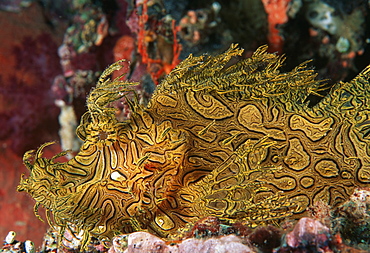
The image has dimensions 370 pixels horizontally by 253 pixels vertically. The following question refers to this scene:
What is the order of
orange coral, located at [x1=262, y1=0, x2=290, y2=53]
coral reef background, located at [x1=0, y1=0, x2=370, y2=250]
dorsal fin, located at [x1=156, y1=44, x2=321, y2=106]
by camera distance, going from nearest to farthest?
dorsal fin, located at [x1=156, y1=44, x2=321, y2=106] → coral reef background, located at [x1=0, y1=0, x2=370, y2=250] → orange coral, located at [x1=262, y1=0, x2=290, y2=53]

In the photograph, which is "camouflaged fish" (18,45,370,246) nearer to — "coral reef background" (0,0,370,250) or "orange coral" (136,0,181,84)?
"coral reef background" (0,0,370,250)

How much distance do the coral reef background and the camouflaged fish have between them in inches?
86.2

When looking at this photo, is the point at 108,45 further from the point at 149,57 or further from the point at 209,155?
the point at 209,155

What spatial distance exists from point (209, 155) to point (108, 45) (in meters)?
6.10

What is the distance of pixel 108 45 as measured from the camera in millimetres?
8219

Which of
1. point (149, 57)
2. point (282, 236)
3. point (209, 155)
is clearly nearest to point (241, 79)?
point (209, 155)

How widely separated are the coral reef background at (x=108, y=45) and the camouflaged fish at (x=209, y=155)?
2189 millimetres

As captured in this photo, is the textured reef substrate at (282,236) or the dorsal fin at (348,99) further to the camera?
the dorsal fin at (348,99)

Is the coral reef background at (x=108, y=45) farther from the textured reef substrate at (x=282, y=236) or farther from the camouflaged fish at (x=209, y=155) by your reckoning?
the textured reef substrate at (x=282, y=236)

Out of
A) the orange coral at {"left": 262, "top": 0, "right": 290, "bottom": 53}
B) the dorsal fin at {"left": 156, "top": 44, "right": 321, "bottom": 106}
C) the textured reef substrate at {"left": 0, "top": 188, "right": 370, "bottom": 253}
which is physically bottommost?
the textured reef substrate at {"left": 0, "top": 188, "right": 370, "bottom": 253}

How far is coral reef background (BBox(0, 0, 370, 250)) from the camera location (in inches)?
234

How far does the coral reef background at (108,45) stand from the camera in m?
5.95

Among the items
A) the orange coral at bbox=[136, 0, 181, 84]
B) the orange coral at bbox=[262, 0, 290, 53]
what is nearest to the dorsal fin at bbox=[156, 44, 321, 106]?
the orange coral at bbox=[136, 0, 181, 84]

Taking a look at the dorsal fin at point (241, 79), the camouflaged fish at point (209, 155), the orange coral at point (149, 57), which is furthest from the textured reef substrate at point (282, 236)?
the orange coral at point (149, 57)
